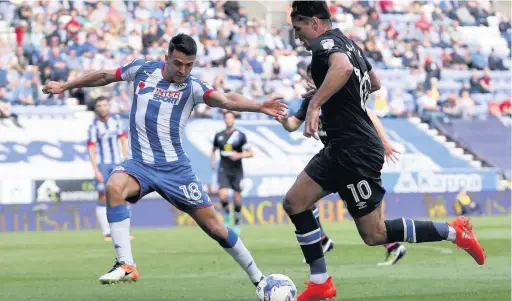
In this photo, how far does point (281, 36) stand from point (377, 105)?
4168mm

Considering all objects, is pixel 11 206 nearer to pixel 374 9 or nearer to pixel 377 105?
pixel 377 105

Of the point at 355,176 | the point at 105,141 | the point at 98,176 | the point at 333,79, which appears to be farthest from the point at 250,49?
the point at 333,79

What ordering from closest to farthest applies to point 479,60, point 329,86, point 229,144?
point 329,86
point 229,144
point 479,60

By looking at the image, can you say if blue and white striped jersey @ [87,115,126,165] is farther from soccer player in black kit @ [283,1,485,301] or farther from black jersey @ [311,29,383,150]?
black jersey @ [311,29,383,150]

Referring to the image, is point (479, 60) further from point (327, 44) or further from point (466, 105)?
point (327, 44)

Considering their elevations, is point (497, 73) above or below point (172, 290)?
below

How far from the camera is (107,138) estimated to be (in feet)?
60.5

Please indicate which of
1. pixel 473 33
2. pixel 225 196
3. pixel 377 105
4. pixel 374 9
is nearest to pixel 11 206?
pixel 225 196

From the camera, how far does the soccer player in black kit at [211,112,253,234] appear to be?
21531 millimetres

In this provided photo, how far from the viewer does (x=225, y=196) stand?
2178cm

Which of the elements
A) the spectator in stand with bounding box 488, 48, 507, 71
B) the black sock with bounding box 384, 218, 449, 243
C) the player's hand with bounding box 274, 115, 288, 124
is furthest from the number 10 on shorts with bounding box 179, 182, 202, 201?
the spectator in stand with bounding box 488, 48, 507, 71

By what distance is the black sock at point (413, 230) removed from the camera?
9.22 metres

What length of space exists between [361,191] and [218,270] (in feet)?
13.1

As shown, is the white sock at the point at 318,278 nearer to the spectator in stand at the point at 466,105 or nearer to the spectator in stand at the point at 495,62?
the spectator in stand at the point at 466,105
